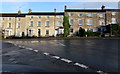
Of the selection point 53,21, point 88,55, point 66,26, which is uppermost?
point 53,21

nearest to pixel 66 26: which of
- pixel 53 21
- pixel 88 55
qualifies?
pixel 53 21

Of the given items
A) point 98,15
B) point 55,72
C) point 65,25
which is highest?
point 98,15

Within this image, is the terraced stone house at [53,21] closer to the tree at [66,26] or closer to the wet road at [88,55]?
the tree at [66,26]

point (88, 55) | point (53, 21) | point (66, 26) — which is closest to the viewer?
point (88, 55)

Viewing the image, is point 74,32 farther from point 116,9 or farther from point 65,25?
point 116,9

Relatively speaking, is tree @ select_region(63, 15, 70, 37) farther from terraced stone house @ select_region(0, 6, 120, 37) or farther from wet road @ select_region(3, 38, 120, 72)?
wet road @ select_region(3, 38, 120, 72)

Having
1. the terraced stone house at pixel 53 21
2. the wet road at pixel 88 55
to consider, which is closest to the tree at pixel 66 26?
the terraced stone house at pixel 53 21

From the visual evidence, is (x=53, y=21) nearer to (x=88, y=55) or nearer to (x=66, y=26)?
(x=66, y=26)

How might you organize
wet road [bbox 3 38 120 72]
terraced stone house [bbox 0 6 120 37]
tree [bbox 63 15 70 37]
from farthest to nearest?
1. terraced stone house [bbox 0 6 120 37]
2. tree [bbox 63 15 70 37]
3. wet road [bbox 3 38 120 72]

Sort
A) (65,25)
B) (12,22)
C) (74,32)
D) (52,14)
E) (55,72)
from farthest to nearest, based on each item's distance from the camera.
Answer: (12,22)
(52,14)
(74,32)
(65,25)
(55,72)

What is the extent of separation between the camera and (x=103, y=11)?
5219cm

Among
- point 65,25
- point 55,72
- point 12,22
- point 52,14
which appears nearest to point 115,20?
point 65,25

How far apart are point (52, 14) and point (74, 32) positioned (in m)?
10.1

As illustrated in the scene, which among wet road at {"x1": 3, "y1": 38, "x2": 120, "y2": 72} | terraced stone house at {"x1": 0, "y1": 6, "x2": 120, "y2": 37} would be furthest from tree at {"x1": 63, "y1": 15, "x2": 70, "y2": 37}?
wet road at {"x1": 3, "y1": 38, "x2": 120, "y2": 72}
